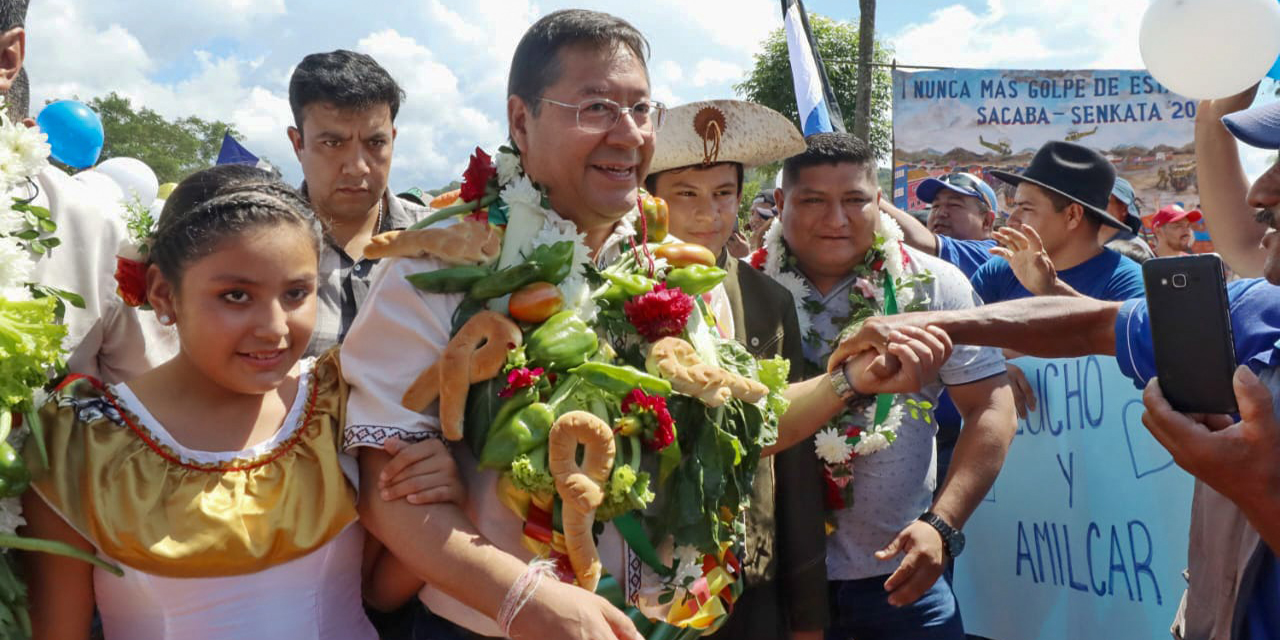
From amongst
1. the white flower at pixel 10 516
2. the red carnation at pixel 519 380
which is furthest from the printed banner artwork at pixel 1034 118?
the white flower at pixel 10 516

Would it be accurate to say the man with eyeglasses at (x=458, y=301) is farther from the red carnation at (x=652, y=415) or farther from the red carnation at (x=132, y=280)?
the red carnation at (x=132, y=280)

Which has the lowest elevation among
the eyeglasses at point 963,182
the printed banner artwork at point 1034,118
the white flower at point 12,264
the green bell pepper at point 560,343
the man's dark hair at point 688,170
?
the green bell pepper at point 560,343

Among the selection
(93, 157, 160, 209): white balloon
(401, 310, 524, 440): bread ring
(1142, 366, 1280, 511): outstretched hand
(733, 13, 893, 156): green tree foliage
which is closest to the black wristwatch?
(1142, 366, 1280, 511): outstretched hand

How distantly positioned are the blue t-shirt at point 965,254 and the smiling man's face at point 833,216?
1866 mm

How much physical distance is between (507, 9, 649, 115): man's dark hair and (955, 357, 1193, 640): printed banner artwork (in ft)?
9.26

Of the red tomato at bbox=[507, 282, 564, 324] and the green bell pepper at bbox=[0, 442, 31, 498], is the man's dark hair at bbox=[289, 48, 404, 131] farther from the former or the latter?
the green bell pepper at bbox=[0, 442, 31, 498]

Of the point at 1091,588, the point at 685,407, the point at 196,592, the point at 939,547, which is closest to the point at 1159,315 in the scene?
the point at 685,407

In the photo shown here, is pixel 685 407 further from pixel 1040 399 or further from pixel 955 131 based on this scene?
pixel 955 131

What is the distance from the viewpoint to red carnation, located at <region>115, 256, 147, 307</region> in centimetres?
211

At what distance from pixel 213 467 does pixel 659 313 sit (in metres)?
1.05

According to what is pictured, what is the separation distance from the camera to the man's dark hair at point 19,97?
99.6 inches

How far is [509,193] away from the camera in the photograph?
7.38ft

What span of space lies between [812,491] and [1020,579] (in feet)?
5.86

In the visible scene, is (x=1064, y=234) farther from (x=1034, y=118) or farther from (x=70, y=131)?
(x=1034, y=118)
